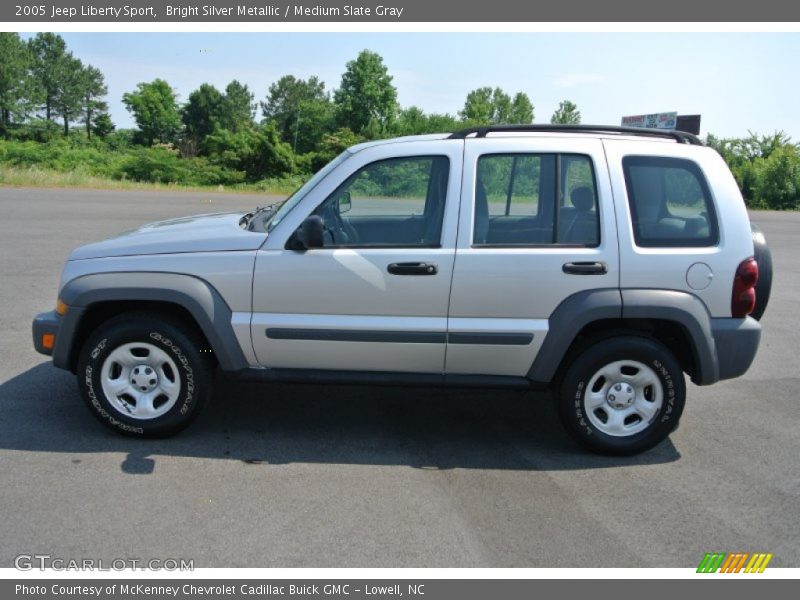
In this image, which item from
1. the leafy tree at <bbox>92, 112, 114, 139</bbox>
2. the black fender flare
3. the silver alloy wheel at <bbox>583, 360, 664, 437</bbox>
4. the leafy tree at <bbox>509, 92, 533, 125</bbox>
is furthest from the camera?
the leafy tree at <bbox>92, 112, 114, 139</bbox>

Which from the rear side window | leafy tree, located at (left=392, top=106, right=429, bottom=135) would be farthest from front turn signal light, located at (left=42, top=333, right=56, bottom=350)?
leafy tree, located at (left=392, top=106, right=429, bottom=135)

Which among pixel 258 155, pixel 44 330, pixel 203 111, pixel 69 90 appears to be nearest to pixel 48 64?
pixel 69 90

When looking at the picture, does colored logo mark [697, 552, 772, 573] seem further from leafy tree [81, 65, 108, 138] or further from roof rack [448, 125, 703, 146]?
leafy tree [81, 65, 108, 138]

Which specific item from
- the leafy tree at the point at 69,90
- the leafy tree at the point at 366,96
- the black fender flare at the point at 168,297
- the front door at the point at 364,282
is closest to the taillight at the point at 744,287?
the front door at the point at 364,282

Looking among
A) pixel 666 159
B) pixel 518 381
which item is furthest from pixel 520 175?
pixel 518 381

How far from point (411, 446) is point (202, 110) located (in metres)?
75.7

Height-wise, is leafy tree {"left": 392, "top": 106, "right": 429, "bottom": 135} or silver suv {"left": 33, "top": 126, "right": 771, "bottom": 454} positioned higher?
leafy tree {"left": 392, "top": 106, "right": 429, "bottom": 135}

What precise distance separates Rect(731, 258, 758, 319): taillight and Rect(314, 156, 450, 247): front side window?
6.21 ft

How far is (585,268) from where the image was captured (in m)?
4.39

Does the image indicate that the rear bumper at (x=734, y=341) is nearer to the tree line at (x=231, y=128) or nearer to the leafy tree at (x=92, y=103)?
the tree line at (x=231, y=128)

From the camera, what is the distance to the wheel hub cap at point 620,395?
15.0ft

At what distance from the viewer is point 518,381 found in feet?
15.0

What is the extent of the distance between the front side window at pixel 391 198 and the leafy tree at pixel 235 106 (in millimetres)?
70928

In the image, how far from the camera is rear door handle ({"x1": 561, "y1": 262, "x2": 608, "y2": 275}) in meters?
4.39
